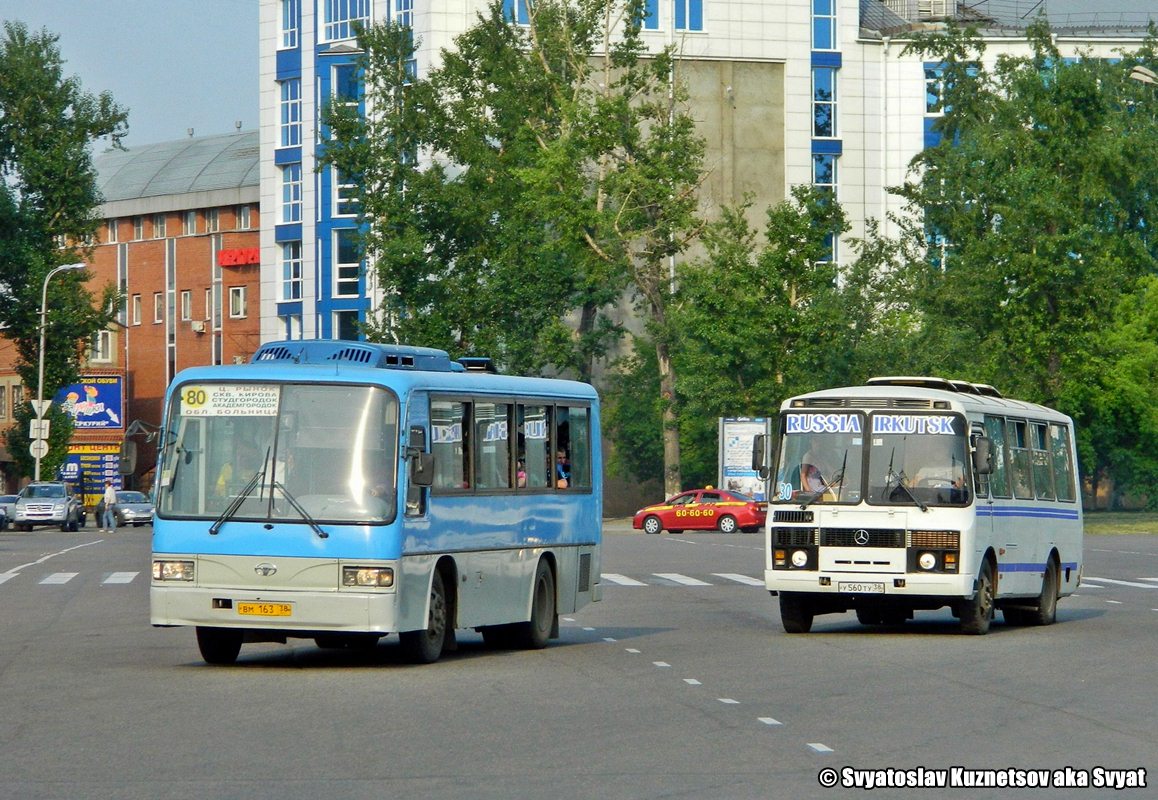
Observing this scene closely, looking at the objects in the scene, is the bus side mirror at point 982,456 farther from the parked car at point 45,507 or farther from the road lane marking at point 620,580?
the parked car at point 45,507

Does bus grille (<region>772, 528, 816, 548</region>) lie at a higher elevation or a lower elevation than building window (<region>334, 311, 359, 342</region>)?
lower

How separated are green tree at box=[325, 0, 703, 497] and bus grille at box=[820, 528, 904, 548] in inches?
1946

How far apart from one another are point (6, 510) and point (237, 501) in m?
57.8

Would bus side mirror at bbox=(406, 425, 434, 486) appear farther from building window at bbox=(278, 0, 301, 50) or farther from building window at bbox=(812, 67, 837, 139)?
building window at bbox=(278, 0, 301, 50)

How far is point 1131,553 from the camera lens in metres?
44.3

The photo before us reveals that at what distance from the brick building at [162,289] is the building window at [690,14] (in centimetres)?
2630

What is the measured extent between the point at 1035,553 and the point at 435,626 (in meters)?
8.65

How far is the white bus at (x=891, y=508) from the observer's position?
20.8m

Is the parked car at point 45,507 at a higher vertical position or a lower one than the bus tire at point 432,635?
lower

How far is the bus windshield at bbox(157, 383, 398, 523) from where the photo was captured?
1678 centimetres

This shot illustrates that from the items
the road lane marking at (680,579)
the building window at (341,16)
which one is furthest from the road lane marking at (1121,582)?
the building window at (341,16)

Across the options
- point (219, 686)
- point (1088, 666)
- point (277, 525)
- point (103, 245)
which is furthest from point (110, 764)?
point (103, 245)

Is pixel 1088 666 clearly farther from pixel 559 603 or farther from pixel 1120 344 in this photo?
pixel 1120 344

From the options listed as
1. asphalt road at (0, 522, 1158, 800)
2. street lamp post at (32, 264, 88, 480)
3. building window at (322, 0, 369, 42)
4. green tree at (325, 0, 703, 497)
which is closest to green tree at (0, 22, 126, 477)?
street lamp post at (32, 264, 88, 480)
